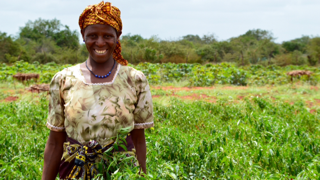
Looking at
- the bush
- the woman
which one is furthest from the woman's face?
the bush

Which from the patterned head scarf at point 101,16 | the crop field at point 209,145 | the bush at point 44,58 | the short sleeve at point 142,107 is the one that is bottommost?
the crop field at point 209,145

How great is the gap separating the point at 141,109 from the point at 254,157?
71.5 inches

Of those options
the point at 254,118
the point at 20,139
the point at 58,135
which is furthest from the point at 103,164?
the point at 254,118

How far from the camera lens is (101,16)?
4.41ft

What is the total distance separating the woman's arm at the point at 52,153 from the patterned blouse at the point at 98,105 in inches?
2.3

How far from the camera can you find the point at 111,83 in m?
1.37

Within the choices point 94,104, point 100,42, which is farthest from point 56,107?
point 100,42

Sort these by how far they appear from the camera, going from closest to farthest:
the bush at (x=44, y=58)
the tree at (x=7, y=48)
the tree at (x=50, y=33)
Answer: the tree at (x=7, y=48), the bush at (x=44, y=58), the tree at (x=50, y=33)

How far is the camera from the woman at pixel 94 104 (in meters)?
1.31

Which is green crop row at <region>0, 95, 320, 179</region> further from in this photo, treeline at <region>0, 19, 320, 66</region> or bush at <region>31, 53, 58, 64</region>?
bush at <region>31, 53, 58, 64</region>

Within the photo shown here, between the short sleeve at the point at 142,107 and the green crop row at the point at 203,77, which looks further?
the green crop row at the point at 203,77

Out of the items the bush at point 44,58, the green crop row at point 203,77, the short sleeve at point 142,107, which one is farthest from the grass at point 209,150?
the bush at point 44,58

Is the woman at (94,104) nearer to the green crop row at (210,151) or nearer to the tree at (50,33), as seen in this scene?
the green crop row at (210,151)

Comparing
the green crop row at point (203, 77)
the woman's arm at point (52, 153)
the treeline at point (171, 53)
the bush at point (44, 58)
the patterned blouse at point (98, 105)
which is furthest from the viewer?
the bush at point (44, 58)
